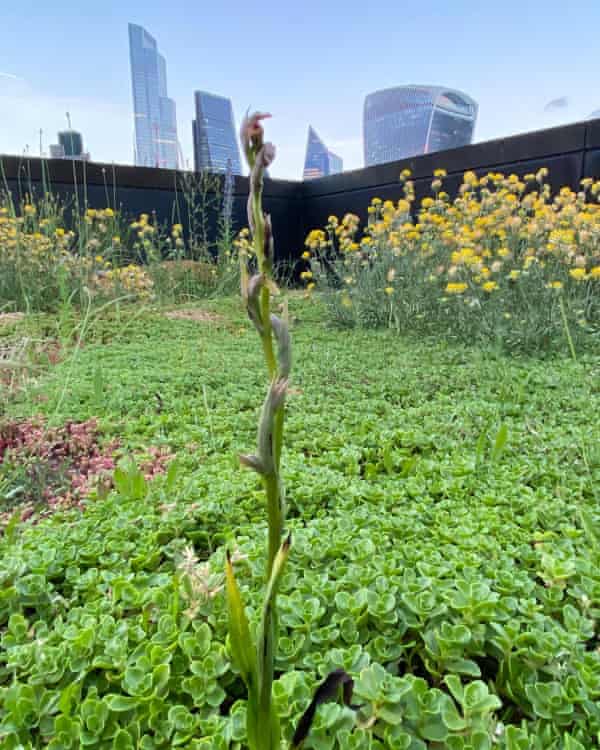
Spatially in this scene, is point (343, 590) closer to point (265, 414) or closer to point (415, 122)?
point (265, 414)

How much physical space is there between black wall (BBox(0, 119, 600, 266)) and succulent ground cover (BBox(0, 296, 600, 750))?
4555mm

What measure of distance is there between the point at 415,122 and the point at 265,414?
30.3 ft

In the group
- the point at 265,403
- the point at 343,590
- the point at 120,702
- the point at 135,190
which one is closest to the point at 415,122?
the point at 135,190

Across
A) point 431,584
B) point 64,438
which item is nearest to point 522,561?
point 431,584

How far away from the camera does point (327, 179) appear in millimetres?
9625

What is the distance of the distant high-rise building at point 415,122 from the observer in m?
8.10

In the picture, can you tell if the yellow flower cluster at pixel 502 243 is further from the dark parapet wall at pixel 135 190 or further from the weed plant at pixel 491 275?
the dark parapet wall at pixel 135 190

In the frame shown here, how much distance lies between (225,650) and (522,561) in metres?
0.71

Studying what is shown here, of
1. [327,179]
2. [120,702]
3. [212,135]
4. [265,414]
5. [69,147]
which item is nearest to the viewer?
[265,414]

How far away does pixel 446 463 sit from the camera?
1.88 m

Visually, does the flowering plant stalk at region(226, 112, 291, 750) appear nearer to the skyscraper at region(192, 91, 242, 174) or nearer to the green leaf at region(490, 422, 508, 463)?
the green leaf at region(490, 422, 508, 463)

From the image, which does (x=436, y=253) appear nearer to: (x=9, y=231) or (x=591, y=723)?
(x=9, y=231)

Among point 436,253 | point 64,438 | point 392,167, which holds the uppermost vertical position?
point 392,167

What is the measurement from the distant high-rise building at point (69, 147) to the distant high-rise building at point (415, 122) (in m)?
4.20
